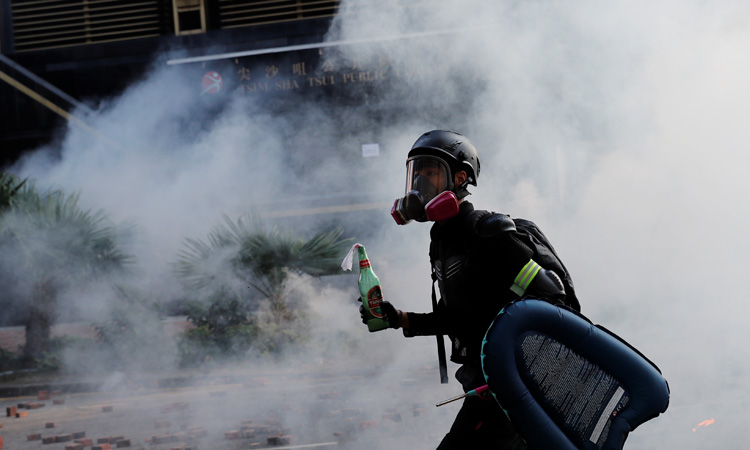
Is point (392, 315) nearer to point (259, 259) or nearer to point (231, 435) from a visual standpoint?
point (231, 435)

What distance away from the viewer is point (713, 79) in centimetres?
687

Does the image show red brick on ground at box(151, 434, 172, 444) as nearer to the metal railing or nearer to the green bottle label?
the green bottle label

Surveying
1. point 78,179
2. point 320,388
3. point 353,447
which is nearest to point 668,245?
point 320,388

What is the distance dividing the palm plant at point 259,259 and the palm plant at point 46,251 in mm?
844

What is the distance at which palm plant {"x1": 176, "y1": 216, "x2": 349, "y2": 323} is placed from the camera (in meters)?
7.68

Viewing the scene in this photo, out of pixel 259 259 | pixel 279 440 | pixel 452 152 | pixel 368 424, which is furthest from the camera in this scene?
pixel 259 259

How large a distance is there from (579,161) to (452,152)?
551 cm

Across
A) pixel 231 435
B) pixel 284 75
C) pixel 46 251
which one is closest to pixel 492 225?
Result: pixel 231 435

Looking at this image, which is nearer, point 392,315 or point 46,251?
point 392,315

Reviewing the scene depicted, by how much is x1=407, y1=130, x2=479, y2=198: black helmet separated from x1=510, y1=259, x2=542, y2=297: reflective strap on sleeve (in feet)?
1.35

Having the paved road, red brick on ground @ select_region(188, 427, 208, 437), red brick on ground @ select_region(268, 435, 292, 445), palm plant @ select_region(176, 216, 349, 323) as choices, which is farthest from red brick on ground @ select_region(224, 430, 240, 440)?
palm plant @ select_region(176, 216, 349, 323)

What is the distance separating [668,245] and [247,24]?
630cm

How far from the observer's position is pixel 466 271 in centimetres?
220

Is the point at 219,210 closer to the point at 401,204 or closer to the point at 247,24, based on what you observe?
the point at 247,24
